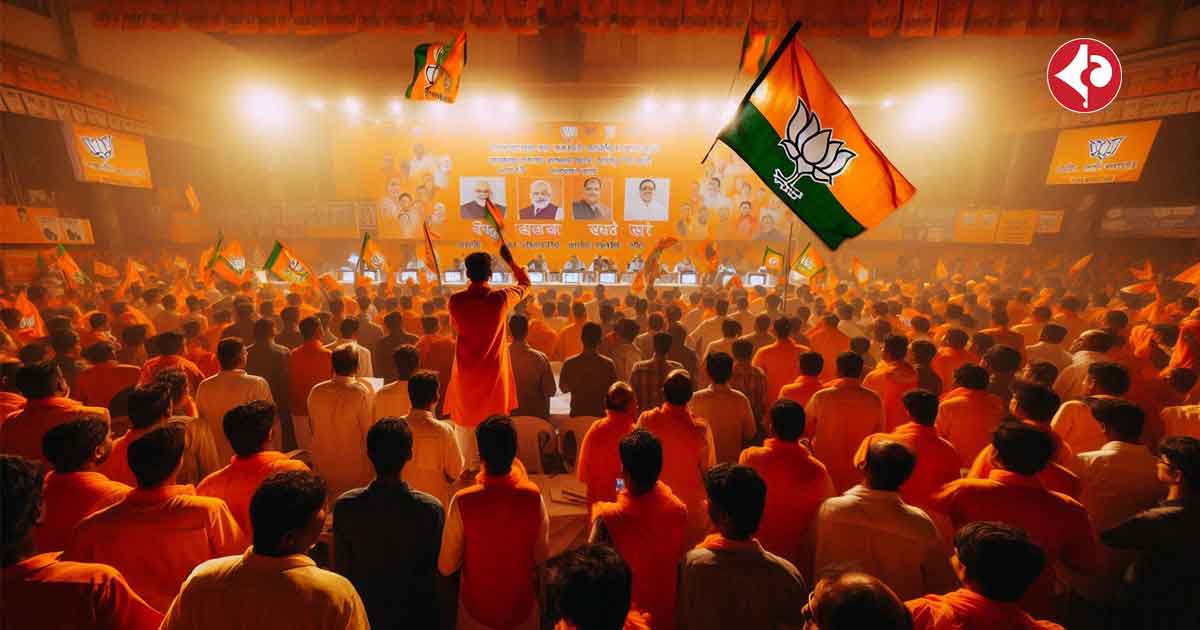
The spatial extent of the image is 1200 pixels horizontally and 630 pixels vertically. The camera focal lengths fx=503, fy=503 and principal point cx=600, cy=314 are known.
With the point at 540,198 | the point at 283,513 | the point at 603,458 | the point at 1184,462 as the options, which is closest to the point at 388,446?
the point at 283,513

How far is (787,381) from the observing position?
5.37 m

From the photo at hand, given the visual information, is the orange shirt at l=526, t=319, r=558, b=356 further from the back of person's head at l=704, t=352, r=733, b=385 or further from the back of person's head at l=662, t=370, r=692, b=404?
the back of person's head at l=662, t=370, r=692, b=404

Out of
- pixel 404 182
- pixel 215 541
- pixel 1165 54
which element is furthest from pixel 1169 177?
pixel 404 182

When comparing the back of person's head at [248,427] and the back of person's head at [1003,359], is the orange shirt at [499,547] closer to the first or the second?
the back of person's head at [248,427]

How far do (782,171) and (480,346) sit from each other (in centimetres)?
263

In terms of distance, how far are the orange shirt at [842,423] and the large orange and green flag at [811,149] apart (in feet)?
3.96

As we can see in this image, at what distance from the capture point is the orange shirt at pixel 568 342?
6.72 metres

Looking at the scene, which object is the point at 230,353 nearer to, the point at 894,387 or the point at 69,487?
the point at 69,487

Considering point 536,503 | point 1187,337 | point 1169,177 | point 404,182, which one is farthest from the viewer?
point 404,182

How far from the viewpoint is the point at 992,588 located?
5.82 feet

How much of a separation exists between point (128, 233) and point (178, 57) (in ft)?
17.8

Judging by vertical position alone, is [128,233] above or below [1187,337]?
above

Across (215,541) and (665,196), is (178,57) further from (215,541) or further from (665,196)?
(215,541)

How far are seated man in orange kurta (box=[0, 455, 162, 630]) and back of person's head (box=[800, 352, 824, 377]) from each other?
432cm
